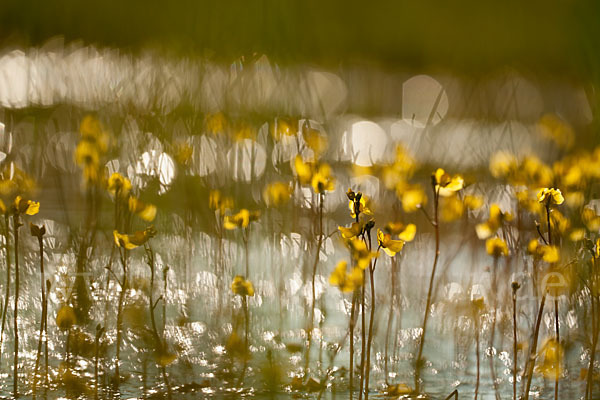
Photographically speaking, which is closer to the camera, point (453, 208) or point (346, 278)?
point (346, 278)

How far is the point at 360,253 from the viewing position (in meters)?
0.83

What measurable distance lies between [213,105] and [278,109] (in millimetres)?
198

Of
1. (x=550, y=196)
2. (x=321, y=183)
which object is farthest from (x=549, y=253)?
(x=321, y=183)

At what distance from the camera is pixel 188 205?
1377 millimetres

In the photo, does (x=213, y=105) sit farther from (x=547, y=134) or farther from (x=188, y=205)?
(x=547, y=134)

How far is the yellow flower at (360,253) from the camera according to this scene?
82cm

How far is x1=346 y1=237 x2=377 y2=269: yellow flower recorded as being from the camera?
82 cm

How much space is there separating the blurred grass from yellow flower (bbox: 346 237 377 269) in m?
0.59

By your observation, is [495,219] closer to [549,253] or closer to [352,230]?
[549,253]

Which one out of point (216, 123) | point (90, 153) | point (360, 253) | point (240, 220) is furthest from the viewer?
point (216, 123)

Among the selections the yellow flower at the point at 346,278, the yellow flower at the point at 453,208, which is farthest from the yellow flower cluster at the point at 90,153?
the yellow flower at the point at 453,208

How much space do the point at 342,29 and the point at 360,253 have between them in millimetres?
2198

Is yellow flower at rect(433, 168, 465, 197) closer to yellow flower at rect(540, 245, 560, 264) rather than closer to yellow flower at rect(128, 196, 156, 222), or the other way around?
yellow flower at rect(540, 245, 560, 264)

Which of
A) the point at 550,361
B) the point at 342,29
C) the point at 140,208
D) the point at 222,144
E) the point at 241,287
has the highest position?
the point at 342,29
